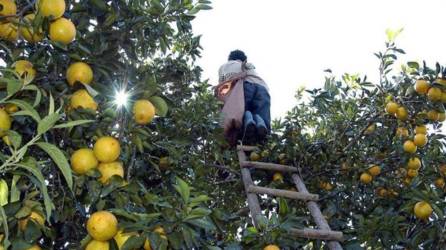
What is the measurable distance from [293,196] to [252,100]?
1.57 m

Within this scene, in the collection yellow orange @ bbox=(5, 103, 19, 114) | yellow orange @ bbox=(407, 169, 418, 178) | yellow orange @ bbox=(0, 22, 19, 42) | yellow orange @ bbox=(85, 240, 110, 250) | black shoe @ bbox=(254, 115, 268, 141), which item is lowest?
yellow orange @ bbox=(85, 240, 110, 250)

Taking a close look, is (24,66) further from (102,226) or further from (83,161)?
(102,226)

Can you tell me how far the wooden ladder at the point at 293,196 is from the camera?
271 cm

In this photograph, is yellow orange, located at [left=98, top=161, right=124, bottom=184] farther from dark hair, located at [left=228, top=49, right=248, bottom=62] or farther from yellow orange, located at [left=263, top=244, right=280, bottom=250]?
dark hair, located at [left=228, top=49, right=248, bottom=62]

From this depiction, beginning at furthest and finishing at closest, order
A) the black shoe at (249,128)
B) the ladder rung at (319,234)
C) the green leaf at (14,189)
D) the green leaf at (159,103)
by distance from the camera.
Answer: the black shoe at (249,128) → the ladder rung at (319,234) → the green leaf at (159,103) → the green leaf at (14,189)

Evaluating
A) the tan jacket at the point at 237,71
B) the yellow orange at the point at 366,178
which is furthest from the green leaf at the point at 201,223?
the tan jacket at the point at 237,71

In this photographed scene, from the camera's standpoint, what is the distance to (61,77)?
2.02 meters

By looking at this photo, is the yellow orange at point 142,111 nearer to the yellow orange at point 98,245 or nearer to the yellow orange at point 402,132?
the yellow orange at point 98,245

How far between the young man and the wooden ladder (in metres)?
0.15

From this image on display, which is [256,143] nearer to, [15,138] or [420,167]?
[420,167]

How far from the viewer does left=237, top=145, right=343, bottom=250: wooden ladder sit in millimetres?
2709

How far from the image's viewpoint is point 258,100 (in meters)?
4.59

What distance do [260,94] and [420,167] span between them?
1.51 metres

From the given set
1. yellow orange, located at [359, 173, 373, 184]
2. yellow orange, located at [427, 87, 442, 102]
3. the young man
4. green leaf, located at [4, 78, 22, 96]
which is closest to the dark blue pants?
the young man
